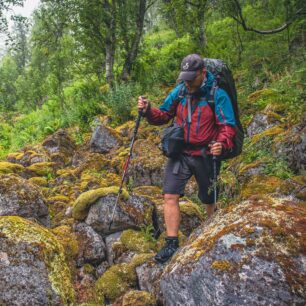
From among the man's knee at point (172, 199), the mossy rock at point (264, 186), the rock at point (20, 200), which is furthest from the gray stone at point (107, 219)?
the mossy rock at point (264, 186)

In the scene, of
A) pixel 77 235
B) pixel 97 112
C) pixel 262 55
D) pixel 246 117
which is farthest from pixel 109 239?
pixel 97 112

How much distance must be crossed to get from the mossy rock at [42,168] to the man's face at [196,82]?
7.54 m

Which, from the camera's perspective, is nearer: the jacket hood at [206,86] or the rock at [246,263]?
the rock at [246,263]

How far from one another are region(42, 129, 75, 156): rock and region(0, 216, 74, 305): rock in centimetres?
878

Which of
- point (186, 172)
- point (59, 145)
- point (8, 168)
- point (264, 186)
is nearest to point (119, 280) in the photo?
point (186, 172)

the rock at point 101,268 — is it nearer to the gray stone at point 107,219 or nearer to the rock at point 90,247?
the rock at point 90,247

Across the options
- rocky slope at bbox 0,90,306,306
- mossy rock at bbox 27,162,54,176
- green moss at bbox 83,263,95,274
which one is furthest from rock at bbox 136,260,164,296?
mossy rock at bbox 27,162,54,176

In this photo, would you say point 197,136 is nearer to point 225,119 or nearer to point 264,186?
point 225,119

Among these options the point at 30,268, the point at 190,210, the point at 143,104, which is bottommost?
the point at 190,210

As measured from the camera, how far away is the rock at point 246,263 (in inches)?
108

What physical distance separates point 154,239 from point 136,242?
0.31 m

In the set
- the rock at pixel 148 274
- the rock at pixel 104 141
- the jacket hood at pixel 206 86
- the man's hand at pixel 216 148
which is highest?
the jacket hood at pixel 206 86

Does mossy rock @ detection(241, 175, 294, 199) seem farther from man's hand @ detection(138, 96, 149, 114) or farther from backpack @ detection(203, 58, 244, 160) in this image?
man's hand @ detection(138, 96, 149, 114)

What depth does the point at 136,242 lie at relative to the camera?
5.86m
